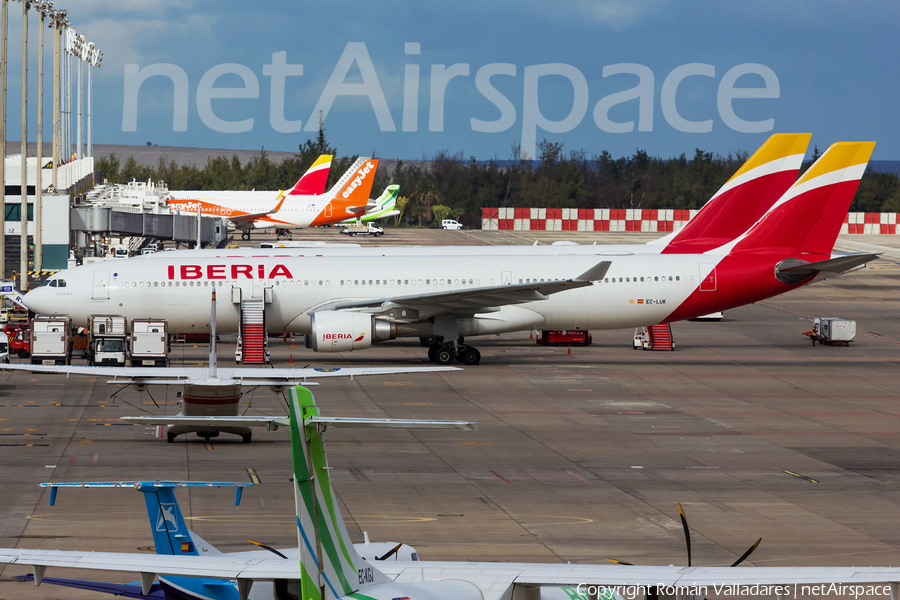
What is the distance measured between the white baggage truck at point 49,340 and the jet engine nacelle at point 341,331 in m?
8.99

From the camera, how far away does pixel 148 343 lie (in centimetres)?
3722

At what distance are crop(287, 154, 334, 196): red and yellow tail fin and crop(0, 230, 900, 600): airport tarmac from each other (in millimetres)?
67634

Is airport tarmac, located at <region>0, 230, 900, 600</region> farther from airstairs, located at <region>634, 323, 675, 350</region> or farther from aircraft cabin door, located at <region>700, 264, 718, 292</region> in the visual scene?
aircraft cabin door, located at <region>700, 264, 718, 292</region>

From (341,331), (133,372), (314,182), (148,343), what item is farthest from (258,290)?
(314,182)

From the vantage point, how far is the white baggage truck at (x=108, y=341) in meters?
36.9

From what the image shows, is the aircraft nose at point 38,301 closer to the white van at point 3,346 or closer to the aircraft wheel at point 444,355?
the white van at point 3,346

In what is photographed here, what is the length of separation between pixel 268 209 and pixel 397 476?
277ft

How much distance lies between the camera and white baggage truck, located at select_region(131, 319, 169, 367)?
122 ft

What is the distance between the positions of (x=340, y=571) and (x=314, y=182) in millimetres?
102027

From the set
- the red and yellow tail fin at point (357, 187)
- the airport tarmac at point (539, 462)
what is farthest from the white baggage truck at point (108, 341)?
the red and yellow tail fin at point (357, 187)

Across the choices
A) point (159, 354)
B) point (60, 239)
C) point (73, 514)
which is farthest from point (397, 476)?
point (60, 239)

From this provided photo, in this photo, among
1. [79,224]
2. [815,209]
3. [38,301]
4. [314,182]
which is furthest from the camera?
[314,182]

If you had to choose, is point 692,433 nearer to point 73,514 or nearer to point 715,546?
point 715,546

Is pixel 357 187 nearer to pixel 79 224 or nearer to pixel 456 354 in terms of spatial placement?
pixel 79 224
